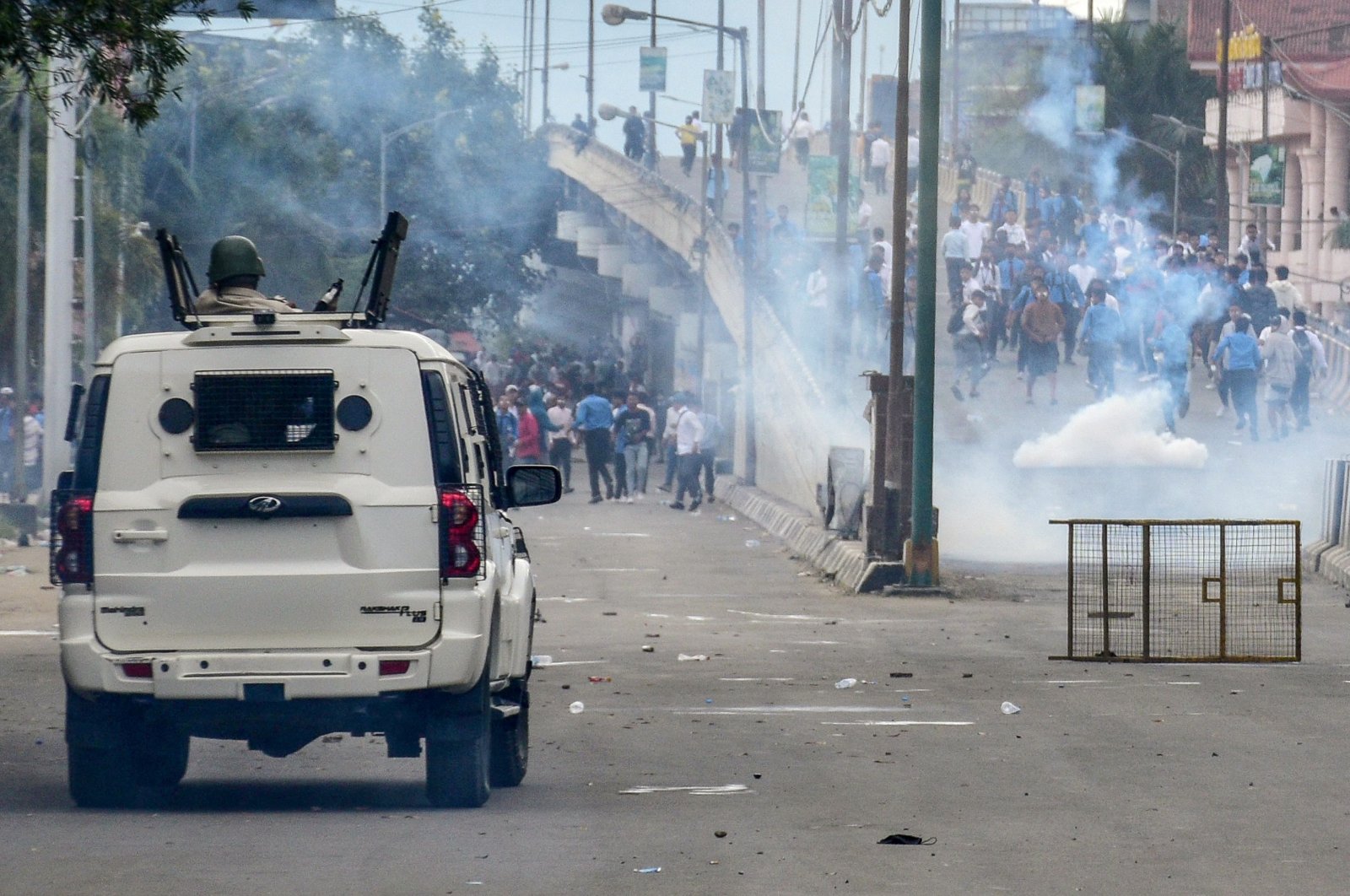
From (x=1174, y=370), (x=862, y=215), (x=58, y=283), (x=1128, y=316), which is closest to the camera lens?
(x=58, y=283)

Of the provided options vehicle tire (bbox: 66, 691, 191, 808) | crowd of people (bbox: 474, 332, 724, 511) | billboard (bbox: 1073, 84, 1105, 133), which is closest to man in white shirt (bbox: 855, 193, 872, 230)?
crowd of people (bbox: 474, 332, 724, 511)

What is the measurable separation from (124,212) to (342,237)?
20848 millimetres

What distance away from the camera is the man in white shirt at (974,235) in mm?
34219

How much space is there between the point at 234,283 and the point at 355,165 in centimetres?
5592

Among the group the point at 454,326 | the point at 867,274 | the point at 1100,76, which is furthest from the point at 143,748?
the point at 1100,76

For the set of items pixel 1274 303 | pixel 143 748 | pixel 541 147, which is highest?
pixel 541 147

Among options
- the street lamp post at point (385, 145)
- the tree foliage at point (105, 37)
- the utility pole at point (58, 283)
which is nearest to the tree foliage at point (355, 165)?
the street lamp post at point (385, 145)

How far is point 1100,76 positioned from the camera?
72125mm

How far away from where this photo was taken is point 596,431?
108 ft

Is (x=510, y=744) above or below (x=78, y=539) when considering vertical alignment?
below

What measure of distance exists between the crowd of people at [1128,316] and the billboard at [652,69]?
2382 centimetres

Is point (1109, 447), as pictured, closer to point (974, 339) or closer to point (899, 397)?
point (974, 339)

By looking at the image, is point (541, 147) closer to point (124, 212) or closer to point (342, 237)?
point (342, 237)

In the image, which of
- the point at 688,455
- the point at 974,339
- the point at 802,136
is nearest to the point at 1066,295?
the point at 974,339
